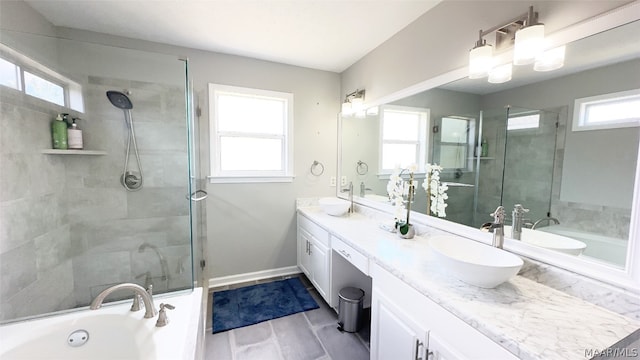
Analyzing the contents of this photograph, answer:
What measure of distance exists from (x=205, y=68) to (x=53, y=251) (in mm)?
2035

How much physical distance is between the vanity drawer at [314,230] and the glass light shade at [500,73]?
165 centimetres

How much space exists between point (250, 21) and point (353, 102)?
131 centimetres

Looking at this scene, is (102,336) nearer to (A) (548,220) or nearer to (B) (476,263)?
(B) (476,263)

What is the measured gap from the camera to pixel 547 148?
4.18 feet

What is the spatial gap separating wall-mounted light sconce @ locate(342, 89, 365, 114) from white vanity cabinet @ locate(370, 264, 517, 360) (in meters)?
1.84

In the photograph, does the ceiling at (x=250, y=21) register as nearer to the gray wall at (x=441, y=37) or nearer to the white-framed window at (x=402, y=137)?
the gray wall at (x=441, y=37)

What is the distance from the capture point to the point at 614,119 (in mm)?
1030

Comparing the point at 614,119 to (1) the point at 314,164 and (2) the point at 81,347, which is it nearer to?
(1) the point at 314,164

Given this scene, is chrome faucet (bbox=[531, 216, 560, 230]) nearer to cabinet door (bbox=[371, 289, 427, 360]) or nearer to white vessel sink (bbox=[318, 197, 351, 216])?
cabinet door (bbox=[371, 289, 427, 360])

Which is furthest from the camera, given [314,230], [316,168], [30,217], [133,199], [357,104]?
[316,168]

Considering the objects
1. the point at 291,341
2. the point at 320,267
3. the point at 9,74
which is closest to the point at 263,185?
the point at 320,267

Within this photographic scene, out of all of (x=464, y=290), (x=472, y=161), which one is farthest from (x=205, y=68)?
(x=464, y=290)

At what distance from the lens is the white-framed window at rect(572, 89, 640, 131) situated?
0.97 metres

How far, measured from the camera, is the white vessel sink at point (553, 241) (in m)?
1.14
